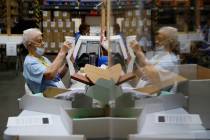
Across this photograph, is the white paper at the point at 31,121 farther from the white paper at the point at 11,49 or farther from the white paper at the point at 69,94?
the white paper at the point at 11,49

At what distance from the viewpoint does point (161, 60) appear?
2.16 m

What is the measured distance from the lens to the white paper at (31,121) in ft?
7.88

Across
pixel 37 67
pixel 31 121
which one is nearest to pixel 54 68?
pixel 37 67

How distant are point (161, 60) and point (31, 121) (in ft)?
2.51

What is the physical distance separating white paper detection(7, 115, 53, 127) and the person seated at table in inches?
20.1

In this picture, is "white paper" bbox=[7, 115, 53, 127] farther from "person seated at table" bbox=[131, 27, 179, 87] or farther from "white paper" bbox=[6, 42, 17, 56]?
"white paper" bbox=[6, 42, 17, 56]

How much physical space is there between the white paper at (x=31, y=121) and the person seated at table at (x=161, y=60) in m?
0.51

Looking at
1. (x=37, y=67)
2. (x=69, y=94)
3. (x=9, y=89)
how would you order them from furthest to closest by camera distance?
(x=9, y=89) → (x=37, y=67) → (x=69, y=94)

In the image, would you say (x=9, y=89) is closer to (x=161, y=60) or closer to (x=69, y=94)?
(x=69, y=94)

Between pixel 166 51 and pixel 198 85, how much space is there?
24 centimetres

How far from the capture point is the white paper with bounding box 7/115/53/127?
7.88 ft

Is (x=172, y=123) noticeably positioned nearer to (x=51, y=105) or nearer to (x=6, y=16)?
(x=51, y=105)

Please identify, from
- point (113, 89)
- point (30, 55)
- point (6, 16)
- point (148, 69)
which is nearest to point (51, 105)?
point (113, 89)

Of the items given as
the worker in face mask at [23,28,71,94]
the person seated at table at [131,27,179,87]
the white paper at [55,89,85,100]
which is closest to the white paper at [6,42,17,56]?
the worker in face mask at [23,28,71,94]
